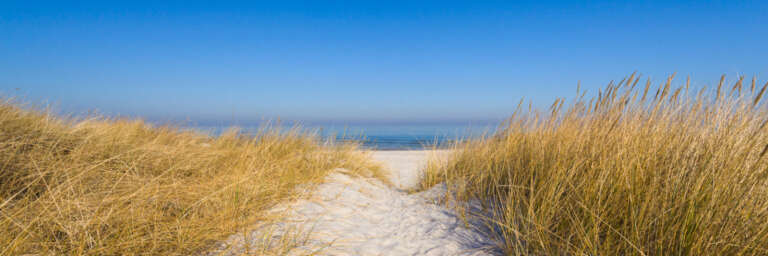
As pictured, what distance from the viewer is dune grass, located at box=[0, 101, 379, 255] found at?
4.63 ft

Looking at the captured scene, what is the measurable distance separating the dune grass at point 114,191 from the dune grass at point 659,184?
159 cm

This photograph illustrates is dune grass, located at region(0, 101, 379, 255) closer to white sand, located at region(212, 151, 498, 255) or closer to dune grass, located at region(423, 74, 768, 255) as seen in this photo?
white sand, located at region(212, 151, 498, 255)

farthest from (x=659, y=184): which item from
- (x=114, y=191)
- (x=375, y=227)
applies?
(x=114, y=191)

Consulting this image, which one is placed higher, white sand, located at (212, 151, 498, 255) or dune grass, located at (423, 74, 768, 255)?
dune grass, located at (423, 74, 768, 255)

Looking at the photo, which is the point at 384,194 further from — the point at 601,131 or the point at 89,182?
the point at 89,182

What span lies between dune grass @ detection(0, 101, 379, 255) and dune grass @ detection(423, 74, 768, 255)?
5.21ft

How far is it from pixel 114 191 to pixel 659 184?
278 centimetres

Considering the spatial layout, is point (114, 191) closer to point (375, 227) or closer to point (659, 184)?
point (375, 227)

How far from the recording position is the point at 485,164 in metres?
2.96

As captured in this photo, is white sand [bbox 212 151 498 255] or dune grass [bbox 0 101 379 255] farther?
white sand [bbox 212 151 498 255]

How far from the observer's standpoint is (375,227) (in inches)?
86.2

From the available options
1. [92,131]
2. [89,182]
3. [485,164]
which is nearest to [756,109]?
[485,164]

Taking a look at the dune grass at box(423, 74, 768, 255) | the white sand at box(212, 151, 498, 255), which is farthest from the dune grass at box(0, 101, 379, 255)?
the dune grass at box(423, 74, 768, 255)

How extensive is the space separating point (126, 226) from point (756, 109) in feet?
9.85
